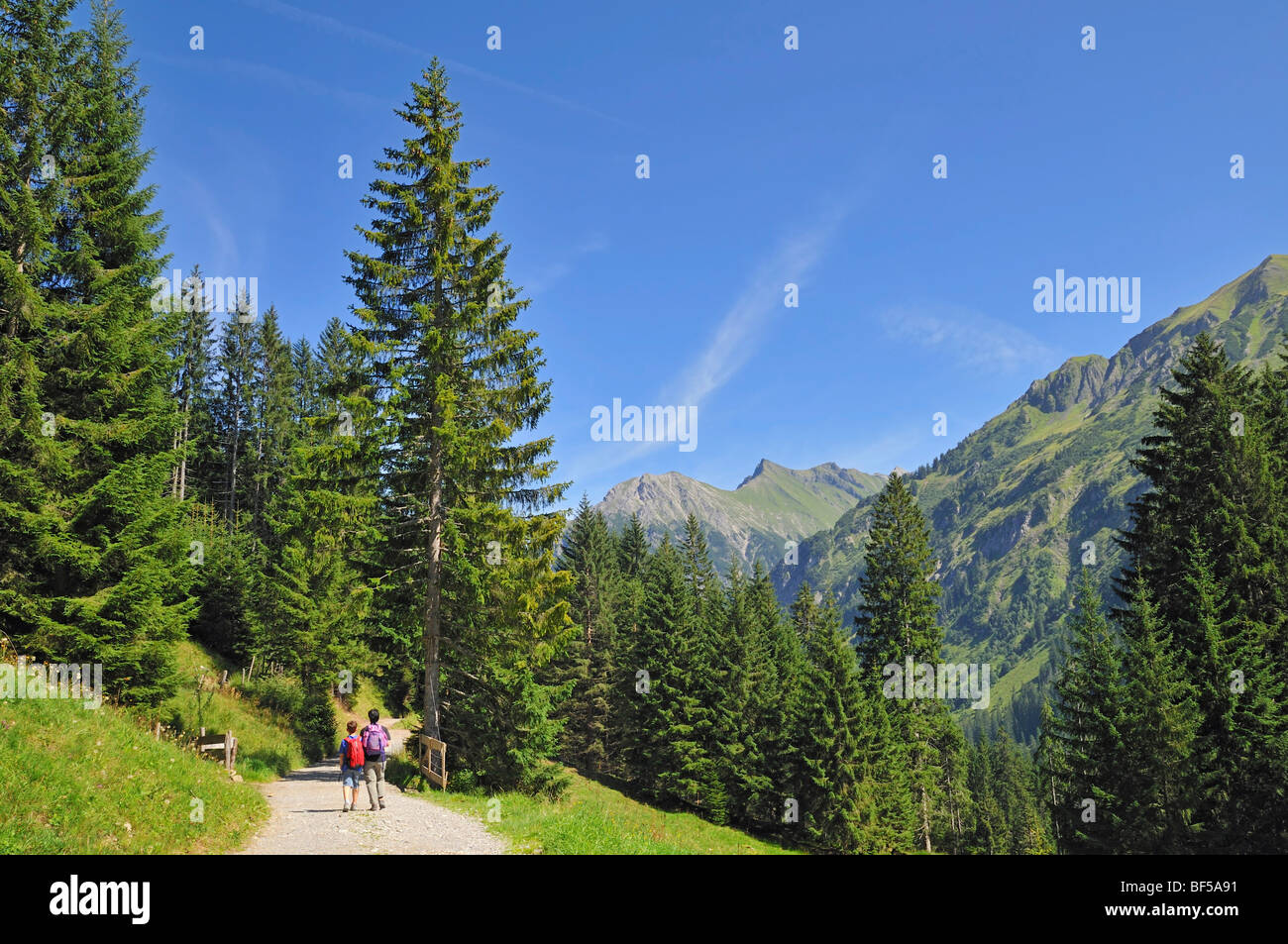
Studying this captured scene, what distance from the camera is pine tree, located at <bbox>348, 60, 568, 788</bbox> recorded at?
20328mm

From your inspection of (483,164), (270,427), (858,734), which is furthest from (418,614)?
(270,427)

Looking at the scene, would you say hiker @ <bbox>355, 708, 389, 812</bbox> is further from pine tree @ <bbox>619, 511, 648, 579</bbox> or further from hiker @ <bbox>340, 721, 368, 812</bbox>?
pine tree @ <bbox>619, 511, 648, 579</bbox>

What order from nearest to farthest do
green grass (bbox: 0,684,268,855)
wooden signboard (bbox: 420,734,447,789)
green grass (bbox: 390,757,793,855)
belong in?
green grass (bbox: 0,684,268,855), green grass (bbox: 390,757,793,855), wooden signboard (bbox: 420,734,447,789)

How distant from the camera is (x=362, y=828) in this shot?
1343 centimetres

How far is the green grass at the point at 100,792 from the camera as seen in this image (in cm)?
959

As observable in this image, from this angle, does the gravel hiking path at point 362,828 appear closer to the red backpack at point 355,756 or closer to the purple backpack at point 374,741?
the red backpack at point 355,756

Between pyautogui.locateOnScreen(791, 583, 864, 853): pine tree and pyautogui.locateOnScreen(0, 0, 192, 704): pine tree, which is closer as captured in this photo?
pyautogui.locateOnScreen(0, 0, 192, 704): pine tree

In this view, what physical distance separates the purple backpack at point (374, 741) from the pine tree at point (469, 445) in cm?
471

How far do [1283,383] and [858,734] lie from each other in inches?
969

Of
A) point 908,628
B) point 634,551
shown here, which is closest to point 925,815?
point 908,628

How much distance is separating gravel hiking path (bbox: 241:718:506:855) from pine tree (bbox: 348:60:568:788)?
13.1 feet

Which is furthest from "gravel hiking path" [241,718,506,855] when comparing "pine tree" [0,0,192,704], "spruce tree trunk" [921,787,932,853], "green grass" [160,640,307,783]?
"spruce tree trunk" [921,787,932,853]

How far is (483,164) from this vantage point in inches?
859

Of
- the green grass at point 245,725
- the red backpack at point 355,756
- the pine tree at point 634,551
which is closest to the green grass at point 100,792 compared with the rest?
the red backpack at point 355,756
